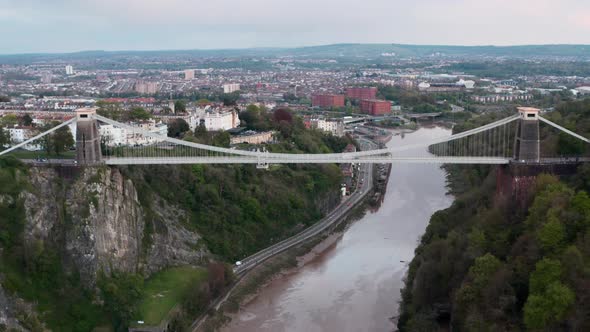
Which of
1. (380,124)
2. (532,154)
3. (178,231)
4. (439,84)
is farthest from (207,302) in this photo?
(439,84)

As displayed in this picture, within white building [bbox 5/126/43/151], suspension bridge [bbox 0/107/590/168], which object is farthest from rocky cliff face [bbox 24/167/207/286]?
white building [bbox 5/126/43/151]

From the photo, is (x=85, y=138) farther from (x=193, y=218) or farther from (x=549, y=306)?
(x=549, y=306)

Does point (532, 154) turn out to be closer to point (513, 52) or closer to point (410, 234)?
point (410, 234)

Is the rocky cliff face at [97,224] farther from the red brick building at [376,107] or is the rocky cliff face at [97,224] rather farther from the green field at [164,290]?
the red brick building at [376,107]

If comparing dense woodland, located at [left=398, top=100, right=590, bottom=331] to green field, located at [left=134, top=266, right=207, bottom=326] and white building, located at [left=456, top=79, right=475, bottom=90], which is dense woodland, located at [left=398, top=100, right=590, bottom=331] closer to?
green field, located at [left=134, top=266, right=207, bottom=326]

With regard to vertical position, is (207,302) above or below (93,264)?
below

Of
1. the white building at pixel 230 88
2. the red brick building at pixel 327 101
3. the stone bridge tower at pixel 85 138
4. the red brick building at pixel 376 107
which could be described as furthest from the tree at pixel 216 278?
the white building at pixel 230 88

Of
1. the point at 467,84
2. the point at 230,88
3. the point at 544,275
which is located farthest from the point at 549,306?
the point at 467,84
